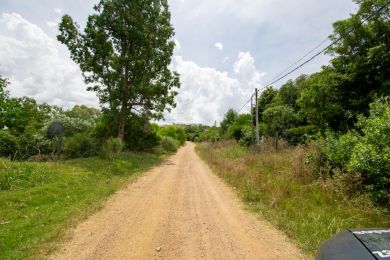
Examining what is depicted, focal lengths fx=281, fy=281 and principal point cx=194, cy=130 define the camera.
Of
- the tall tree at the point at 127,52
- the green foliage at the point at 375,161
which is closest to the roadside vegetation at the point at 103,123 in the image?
the tall tree at the point at 127,52

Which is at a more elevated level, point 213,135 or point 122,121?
A: point 213,135

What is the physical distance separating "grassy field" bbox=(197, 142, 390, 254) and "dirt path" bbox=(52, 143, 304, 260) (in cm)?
38

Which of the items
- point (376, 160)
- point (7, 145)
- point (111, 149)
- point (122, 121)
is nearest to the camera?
point (376, 160)

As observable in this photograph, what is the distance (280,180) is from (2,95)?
17.0 meters

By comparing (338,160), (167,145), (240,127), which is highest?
(240,127)

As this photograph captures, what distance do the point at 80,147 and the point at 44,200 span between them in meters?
11.2

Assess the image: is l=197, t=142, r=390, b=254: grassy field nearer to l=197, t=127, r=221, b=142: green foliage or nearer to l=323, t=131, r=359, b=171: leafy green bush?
l=323, t=131, r=359, b=171: leafy green bush

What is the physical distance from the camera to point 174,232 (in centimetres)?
558

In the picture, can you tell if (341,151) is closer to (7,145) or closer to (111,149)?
(111,149)

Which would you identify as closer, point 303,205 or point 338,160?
point 303,205

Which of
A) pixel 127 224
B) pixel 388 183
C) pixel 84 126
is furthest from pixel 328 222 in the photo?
pixel 84 126

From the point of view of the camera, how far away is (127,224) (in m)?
6.02

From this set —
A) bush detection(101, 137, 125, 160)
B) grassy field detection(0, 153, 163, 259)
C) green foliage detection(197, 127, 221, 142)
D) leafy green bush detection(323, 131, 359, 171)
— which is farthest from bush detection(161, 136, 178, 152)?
leafy green bush detection(323, 131, 359, 171)

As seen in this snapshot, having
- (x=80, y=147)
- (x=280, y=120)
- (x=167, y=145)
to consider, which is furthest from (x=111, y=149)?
(x=167, y=145)
